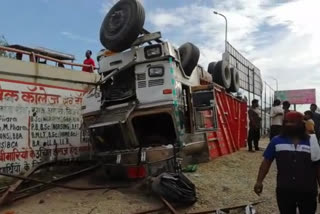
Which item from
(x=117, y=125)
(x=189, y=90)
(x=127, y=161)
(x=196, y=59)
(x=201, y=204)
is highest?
(x=196, y=59)

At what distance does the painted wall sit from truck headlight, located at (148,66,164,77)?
3.14 m

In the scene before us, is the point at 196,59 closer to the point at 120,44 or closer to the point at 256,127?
the point at 120,44

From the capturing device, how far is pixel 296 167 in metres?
4.41

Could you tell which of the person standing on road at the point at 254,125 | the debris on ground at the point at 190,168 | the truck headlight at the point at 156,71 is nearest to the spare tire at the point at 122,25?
the truck headlight at the point at 156,71

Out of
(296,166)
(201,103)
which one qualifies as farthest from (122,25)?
(296,166)

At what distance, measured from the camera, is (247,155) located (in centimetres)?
1210

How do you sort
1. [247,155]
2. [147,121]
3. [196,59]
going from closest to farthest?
1. [147,121]
2. [196,59]
3. [247,155]

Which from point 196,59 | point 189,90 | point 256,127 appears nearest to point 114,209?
point 189,90

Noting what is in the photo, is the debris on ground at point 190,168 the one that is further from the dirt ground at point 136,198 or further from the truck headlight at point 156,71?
the truck headlight at point 156,71

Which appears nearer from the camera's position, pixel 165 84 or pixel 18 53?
pixel 165 84

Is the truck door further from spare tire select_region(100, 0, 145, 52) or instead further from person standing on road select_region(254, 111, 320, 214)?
person standing on road select_region(254, 111, 320, 214)

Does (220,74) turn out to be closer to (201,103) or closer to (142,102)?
(201,103)

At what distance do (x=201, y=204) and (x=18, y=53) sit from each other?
559cm

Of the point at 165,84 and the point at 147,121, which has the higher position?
the point at 165,84
